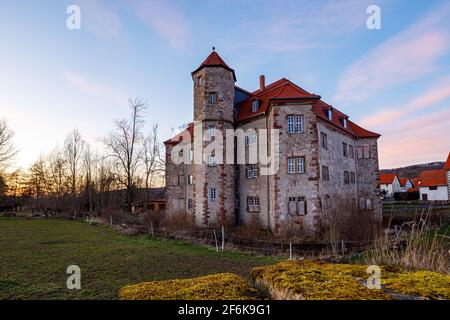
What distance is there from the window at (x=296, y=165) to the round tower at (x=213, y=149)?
578 centimetres

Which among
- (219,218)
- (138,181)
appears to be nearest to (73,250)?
(219,218)

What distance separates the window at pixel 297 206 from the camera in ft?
68.1

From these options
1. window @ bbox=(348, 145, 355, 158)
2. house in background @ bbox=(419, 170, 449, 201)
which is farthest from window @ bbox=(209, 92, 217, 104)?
house in background @ bbox=(419, 170, 449, 201)

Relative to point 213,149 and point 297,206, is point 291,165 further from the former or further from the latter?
point 213,149

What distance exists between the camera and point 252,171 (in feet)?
80.4

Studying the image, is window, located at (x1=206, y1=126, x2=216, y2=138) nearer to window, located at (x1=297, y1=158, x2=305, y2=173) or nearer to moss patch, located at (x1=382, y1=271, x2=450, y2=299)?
window, located at (x1=297, y1=158, x2=305, y2=173)

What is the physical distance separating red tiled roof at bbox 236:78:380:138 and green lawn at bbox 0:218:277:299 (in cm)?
1326

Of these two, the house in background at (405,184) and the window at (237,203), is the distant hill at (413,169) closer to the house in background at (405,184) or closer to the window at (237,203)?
the house in background at (405,184)

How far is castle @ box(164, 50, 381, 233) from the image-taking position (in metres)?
21.1

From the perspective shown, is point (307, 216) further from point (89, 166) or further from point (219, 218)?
point (89, 166)

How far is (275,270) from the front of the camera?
4391mm

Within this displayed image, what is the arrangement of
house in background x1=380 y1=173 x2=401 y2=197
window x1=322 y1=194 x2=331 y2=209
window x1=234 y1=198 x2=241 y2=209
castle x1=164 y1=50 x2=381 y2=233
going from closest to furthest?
castle x1=164 y1=50 x2=381 y2=233, window x1=322 y1=194 x2=331 y2=209, window x1=234 y1=198 x2=241 y2=209, house in background x1=380 y1=173 x2=401 y2=197

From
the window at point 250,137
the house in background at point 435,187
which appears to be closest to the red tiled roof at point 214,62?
the window at point 250,137
